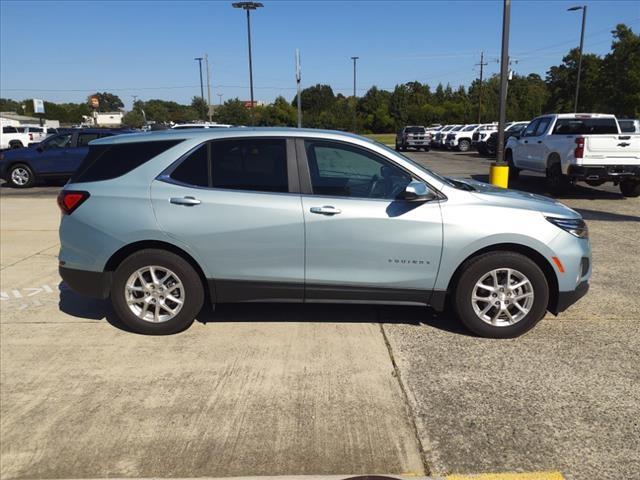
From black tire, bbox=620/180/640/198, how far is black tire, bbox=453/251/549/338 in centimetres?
982

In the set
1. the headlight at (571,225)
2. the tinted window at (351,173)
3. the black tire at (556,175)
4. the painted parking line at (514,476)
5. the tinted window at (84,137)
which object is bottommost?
the painted parking line at (514,476)

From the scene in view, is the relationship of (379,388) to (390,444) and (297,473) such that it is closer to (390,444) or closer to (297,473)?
(390,444)

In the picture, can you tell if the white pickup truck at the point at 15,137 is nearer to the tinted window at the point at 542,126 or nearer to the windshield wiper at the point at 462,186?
the tinted window at the point at 542,126

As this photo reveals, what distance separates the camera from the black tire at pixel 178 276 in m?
4.38

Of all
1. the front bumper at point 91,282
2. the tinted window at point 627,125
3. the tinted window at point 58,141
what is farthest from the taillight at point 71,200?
the tinted window at point 627,125

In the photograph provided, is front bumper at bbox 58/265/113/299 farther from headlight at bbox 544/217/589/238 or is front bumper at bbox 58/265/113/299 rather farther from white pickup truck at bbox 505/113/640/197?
white pickup truck at bbox 505/113/640/197

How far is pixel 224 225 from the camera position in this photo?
169 inches

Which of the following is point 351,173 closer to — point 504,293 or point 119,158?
point 504,293

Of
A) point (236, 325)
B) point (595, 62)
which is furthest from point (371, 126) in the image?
point (236, 325)

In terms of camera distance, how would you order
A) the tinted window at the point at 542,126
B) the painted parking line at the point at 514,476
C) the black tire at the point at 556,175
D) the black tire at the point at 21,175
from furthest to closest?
the black tire at the point at 21,175, the tinted window at the point at 542,126, the black tire at the point at 556,175, the painted parking line at the point at 514,476

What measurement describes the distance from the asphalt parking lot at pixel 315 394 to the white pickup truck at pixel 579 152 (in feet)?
22.5

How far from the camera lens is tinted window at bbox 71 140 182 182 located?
448 cm

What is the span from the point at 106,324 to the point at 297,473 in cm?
275

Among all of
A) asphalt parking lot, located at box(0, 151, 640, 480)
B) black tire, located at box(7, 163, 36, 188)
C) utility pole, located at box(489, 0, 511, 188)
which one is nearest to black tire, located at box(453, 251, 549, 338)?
asphalt parking lot, located at box(0, 151, 640, 480)
